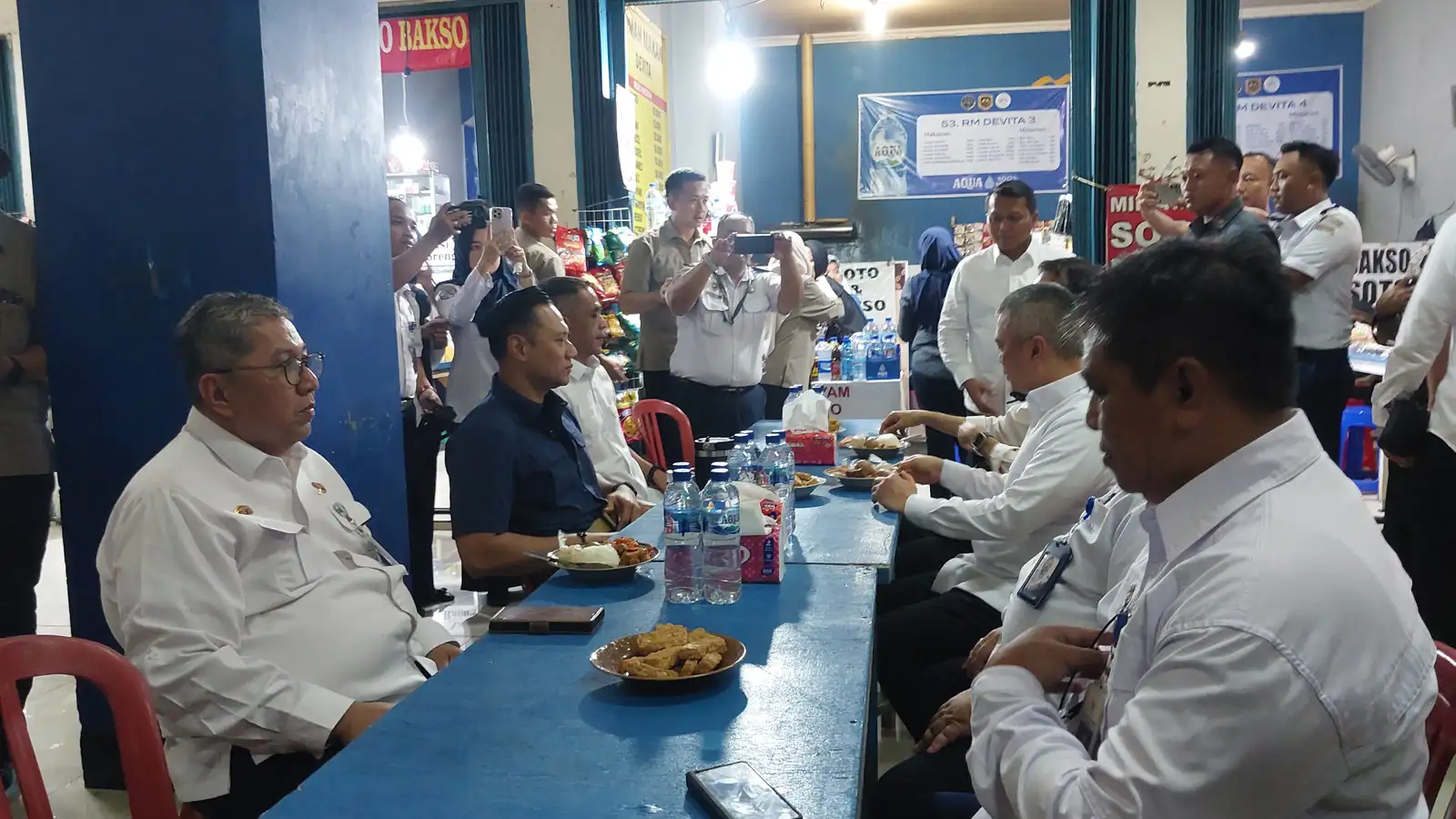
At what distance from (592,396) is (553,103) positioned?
10.5 ft

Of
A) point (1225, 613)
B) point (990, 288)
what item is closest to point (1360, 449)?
point (990, 288)

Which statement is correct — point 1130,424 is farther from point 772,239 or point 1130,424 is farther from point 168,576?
point 772,239

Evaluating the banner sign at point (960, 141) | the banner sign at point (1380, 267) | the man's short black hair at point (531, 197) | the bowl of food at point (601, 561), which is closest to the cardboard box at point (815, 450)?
the bowl of food at point (601, 561)

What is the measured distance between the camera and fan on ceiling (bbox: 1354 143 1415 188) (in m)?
8.50

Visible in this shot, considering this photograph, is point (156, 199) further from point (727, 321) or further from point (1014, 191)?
point (1014, 191)

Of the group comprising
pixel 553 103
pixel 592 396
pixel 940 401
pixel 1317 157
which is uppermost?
pixel 553 103

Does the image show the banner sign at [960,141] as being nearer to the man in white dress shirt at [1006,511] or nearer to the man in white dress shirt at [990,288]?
the man in white dress shirt at [990,288]

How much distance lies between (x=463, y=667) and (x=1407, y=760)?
1276mm

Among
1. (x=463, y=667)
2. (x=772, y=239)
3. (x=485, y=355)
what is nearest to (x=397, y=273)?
(x=485, y=355)

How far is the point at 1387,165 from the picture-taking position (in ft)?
28.4

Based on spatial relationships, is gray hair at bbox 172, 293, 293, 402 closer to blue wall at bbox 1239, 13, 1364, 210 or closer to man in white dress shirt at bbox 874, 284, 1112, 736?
man in white dress shirt at bbox 874, 284, 1112, 736

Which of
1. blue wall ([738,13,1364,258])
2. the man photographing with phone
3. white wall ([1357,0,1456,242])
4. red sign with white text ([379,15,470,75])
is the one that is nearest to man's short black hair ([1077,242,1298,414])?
the man photographing with phone

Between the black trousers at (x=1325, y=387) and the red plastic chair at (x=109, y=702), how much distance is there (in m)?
4.02

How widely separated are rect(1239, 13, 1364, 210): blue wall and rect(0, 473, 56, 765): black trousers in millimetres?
9445
